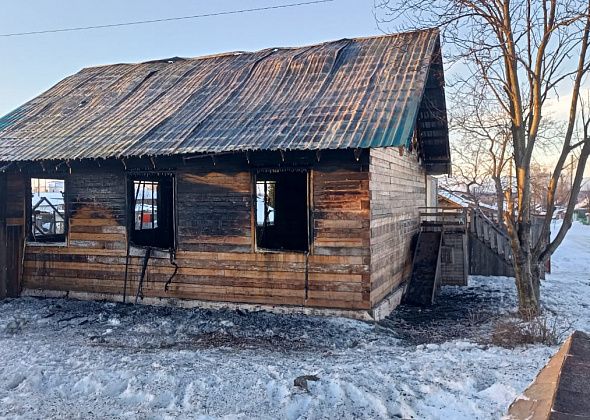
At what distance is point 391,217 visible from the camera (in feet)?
33.7

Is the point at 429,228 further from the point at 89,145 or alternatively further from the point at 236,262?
the point at 89,145

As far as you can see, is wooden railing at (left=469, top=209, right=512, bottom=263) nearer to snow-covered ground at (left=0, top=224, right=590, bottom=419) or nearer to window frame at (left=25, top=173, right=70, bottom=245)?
snow-covered ground at (left=0, top=224, right=590, bottom=419)

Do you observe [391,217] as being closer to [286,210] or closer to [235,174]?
[235,174]

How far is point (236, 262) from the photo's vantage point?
9.27 m

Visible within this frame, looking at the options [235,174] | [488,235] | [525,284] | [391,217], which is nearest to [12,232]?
[235,174]

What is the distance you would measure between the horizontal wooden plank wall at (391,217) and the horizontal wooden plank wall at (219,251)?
429mm

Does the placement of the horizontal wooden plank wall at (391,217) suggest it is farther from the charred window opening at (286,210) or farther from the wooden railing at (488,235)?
the charred window opening at (286,210)

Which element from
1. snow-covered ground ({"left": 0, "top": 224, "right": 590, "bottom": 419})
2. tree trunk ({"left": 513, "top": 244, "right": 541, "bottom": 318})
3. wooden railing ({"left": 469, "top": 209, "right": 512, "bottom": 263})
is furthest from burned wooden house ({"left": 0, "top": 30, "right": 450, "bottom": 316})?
wooden railing ({"left": 469, "top": 209, "right": 512, "bottom": 263})

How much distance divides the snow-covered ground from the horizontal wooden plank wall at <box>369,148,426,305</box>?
99 cm

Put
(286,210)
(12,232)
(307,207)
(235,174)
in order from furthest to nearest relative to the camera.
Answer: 1. (286,210)
2. (12,232)
3. (235,174)
4. (307,207)

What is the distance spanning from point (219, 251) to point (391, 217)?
11.7 ft

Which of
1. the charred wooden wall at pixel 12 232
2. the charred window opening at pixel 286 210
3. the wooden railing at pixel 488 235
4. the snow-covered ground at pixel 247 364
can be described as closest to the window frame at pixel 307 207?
the snow-covered ground at pixel 247 364

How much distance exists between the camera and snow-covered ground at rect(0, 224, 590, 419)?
4.81 metres

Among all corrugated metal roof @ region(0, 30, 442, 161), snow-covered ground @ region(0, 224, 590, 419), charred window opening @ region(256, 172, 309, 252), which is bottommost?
snow-covered ground @ region(0, 224, 590, 419)
